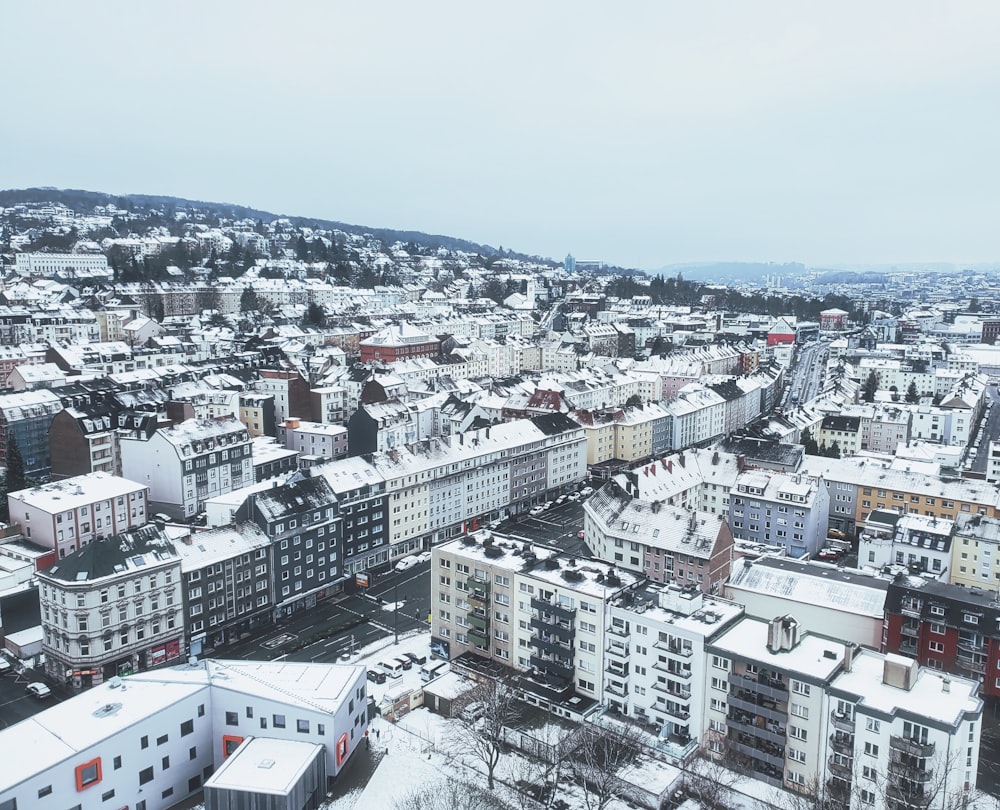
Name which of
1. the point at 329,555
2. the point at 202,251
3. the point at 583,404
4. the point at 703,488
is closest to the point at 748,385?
the point at 583,404

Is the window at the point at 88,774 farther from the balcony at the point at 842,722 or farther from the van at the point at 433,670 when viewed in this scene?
the balcony at the point at 842,722

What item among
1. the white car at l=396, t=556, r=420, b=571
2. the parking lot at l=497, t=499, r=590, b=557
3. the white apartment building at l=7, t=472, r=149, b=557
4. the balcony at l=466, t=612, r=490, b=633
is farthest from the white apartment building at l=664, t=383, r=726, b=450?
the white apartment building at l=7, t=472, r=149, b=557

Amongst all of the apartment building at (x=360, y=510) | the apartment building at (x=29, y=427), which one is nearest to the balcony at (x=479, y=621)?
the apartment building at (x=360, y=510)

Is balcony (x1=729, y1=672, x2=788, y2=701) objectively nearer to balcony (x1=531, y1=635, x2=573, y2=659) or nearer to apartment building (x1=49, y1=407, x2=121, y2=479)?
balcony (x1=531, y1=635, x2=573, y2=659)

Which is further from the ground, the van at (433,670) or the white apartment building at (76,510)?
the white apartment building at (76,510)

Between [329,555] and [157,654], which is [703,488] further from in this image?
[157,654]
